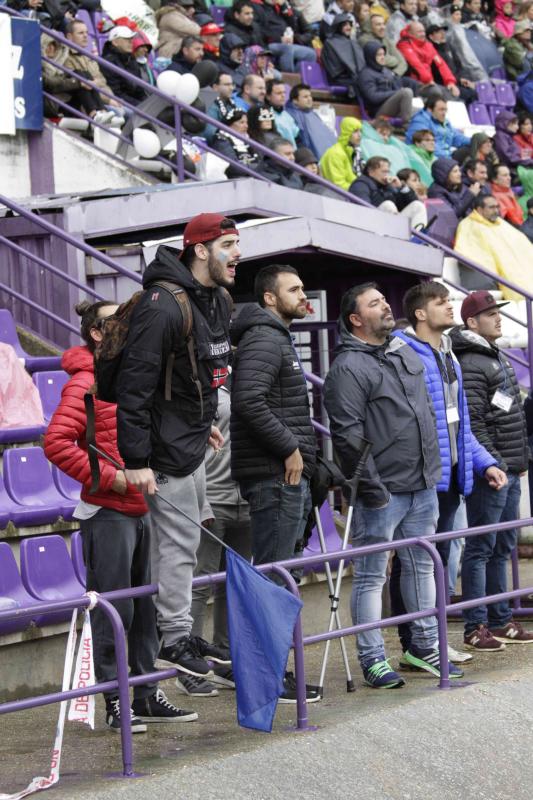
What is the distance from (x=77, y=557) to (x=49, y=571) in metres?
0.33

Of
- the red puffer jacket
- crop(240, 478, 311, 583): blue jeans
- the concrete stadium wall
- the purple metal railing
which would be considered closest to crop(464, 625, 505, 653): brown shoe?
the purple metal railing

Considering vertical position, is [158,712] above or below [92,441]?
below

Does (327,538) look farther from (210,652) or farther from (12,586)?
(210,652)

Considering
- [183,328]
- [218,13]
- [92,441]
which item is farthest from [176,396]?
[218,13]

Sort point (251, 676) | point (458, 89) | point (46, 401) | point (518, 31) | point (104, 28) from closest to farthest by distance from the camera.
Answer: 1. point (251, 676)
2. point (46, 401)
3. point (104, 28)
4. point (458, 89)
5. point (518, 31)

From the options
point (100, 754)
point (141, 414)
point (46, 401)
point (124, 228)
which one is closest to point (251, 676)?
point (100, 754)

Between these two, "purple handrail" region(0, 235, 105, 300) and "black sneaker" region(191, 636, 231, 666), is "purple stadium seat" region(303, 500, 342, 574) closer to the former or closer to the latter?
"purple handrail" region(0, 235, 105, 300)

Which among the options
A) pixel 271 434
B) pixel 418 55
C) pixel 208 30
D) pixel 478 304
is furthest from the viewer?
pixel 418 55

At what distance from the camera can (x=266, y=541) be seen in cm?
704

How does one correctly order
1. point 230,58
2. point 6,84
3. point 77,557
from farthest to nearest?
1. point 230,58
2. point 6,84
3. point 77,557

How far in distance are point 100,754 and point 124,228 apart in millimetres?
5498

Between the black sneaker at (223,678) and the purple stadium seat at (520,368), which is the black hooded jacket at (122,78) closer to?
the purple stadium seat at (520,368)

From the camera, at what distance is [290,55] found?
20.4 meters

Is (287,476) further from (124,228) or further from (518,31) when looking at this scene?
(518,31)
